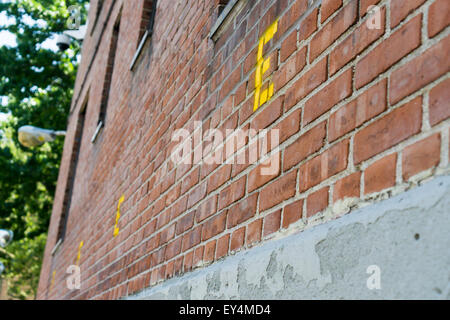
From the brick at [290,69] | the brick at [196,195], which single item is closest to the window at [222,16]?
the brick at [290,69]

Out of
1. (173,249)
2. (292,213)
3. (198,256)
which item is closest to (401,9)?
(292,213)

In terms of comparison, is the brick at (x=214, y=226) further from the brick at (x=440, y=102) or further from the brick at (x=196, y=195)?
the brick at (x=440, y=102)

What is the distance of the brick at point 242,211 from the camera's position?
201 cm

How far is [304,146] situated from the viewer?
1719mm

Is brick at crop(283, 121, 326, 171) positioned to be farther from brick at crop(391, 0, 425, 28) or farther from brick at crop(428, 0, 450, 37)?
brick at crop(428, 0, 450, 37)

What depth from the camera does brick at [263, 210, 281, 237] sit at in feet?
5.88

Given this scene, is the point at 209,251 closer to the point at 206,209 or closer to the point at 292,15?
the point at 206,209

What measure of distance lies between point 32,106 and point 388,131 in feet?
47.3

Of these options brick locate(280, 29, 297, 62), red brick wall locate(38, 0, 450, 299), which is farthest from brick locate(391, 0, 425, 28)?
brick locate(280, 29, 297, 62)

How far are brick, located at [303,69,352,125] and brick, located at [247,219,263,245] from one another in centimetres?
41

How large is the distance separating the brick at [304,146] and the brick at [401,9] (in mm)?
368

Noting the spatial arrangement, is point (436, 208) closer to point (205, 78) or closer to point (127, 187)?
point (205, 78)

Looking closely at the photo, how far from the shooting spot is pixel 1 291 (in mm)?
17719

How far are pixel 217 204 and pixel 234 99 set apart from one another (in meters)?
0.45
